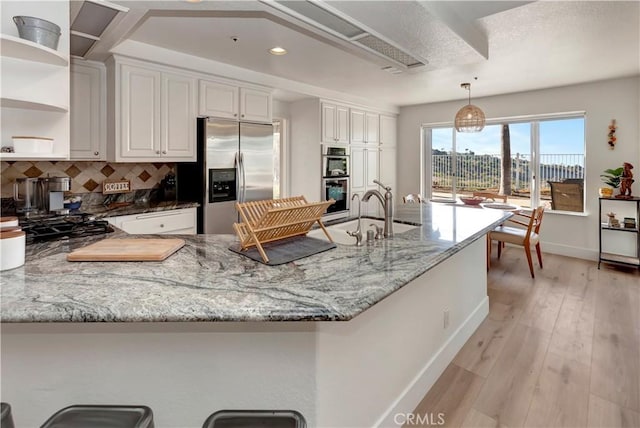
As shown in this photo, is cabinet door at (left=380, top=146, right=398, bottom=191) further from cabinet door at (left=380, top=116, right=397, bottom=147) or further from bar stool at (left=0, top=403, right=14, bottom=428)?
bar stool at (left=0, top=403, right=14, bottom=428)

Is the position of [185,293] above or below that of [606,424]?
above

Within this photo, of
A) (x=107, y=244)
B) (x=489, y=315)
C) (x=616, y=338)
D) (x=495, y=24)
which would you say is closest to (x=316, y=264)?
(x=107, y=244)

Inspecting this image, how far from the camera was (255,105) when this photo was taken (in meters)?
3.97

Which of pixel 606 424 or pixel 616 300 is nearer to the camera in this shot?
pixel 606 424

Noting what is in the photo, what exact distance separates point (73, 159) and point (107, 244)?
6.03 feet

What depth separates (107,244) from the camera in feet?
5.36

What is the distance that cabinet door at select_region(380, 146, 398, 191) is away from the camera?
619 cm

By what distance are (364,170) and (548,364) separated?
3.92 m

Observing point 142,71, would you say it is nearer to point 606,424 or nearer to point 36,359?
point 36,359

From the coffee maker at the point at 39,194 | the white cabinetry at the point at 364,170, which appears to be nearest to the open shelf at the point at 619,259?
the white cabinetry at the point at 364,170

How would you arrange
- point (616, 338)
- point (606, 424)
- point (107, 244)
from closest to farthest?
point (107, 244)
point (606, 424)
point (616, 338)

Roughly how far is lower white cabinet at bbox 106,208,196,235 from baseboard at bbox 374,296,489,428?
248 centimetres

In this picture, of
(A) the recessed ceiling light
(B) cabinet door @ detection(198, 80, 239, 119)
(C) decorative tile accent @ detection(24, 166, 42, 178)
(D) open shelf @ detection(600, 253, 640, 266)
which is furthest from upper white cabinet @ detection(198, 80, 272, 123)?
(D) open shelf @ detection(600, 253, 640, 266)

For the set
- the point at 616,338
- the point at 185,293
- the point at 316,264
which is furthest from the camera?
the point at 616,338
